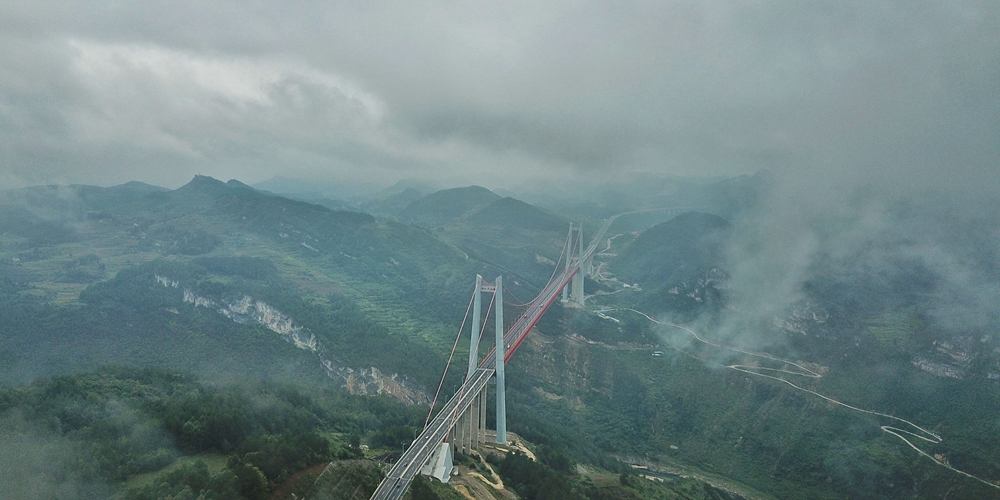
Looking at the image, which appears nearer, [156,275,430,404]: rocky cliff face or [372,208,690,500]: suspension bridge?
[372,208,690,500]: suspension bridge

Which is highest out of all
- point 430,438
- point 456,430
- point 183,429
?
point 183,429

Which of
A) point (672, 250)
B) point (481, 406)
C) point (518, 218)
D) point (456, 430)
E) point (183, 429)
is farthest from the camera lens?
point (518, 218)

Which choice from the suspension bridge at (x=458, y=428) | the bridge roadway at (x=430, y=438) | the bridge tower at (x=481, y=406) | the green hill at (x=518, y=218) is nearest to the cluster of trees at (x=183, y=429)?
the bridge roadway at (x=430, y=438)

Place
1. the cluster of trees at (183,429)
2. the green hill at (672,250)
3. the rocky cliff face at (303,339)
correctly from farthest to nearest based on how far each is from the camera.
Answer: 1. the green hill at (672,250)
2. the rocky cliff face at (303,339)
3. the cluster of trees at (183,429)

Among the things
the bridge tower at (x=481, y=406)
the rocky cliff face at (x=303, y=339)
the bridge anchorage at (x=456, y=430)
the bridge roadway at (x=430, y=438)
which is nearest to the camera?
the bridge roadway at (x=430, y=438)

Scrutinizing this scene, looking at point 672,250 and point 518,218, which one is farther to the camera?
point 518,218

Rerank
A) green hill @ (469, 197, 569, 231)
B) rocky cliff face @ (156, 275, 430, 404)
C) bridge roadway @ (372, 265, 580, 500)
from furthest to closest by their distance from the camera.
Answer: green hill @ (469, 197, 569, 231) → rocky cliff face @ (156, 275, 430, 404) → bridge roadway @ (372, 265, 580, 500)

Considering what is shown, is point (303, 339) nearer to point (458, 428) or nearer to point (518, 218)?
point (458, 428)

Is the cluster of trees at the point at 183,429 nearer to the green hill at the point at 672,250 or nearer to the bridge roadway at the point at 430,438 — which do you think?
the bridge roadway at the point at 430,438

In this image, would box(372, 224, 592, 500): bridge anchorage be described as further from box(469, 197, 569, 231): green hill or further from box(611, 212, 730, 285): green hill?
box(469, 197, 569, 231): green hill

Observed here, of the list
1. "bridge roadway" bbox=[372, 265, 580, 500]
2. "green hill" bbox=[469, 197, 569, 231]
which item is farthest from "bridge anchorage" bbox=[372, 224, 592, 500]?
"green hill" bbox=[469, 197, 569, 231]

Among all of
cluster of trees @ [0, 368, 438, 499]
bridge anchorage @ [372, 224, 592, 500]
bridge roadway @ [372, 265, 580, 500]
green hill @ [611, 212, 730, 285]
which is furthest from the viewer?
green hill @ [611, 212, 730, 285]

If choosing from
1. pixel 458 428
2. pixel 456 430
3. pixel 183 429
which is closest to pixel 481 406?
pixel 458 428
